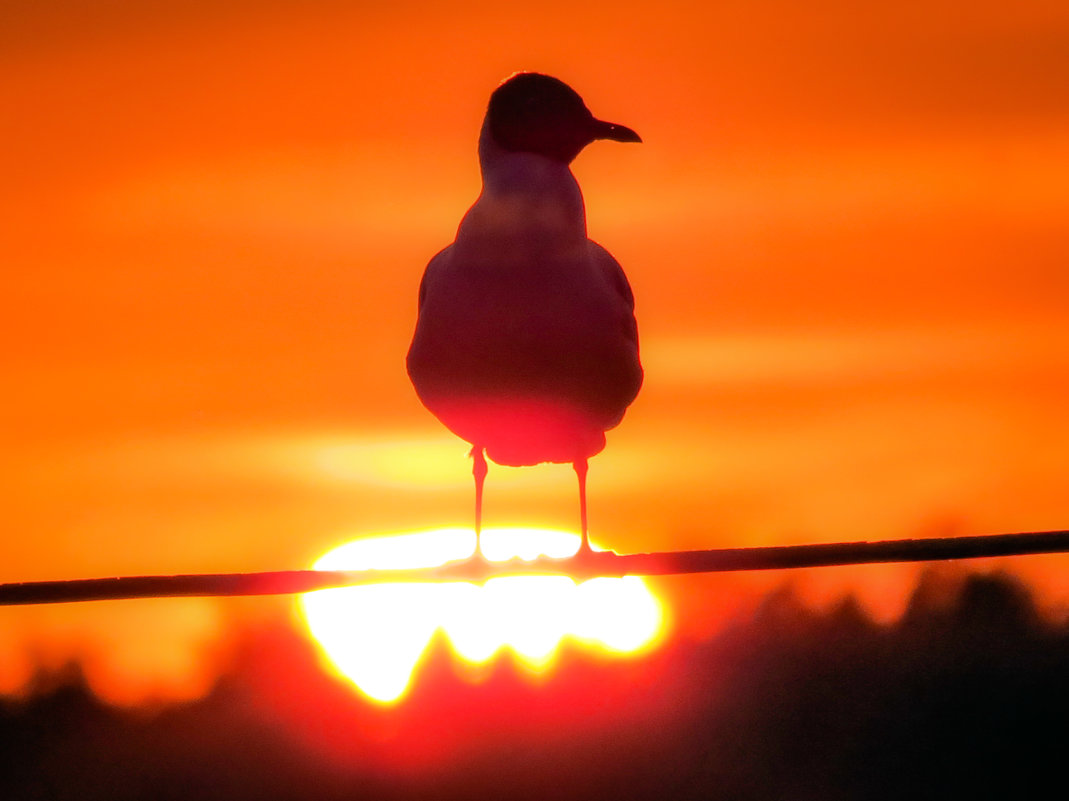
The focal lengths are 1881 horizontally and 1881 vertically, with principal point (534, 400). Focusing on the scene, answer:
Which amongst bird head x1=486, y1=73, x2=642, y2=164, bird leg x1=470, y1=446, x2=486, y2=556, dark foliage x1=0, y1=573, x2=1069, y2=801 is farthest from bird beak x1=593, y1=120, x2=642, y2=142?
dark foliage x1=0, y1=573, x2=1069, y2=801

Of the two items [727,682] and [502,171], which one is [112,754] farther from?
[502,171]

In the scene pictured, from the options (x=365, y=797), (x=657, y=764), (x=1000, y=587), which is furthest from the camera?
(x=1000, y=587)

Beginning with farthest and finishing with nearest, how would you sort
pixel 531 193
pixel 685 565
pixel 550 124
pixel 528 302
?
pixel 550 124, pixel 531 193, pixel 528 302, pixel 685 565

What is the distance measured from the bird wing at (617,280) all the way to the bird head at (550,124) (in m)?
0.50

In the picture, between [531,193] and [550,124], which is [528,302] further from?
[550,124]

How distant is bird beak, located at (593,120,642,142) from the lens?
916 cm

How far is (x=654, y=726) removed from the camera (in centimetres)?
A: 4234

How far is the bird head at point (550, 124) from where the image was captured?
9.25 meters

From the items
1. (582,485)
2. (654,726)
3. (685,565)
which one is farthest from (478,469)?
(654,726)

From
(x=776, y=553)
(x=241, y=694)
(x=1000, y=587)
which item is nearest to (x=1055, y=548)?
(x=776, y=553)

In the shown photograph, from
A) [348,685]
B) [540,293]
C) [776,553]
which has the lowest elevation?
[348,685]

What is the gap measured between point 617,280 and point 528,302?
100 cm

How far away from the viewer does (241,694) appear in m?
45.8

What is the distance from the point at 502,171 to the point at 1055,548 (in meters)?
4.06
